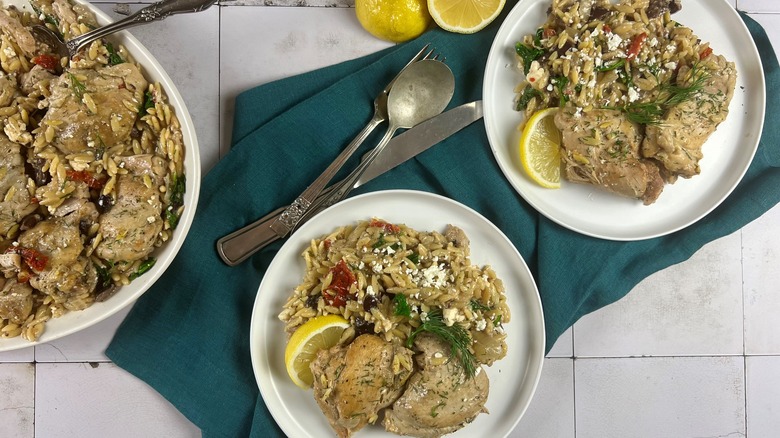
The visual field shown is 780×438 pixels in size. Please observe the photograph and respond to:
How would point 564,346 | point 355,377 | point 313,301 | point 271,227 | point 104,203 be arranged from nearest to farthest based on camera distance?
point 104,203, point 355,377, point 313,301, point 271,227, point 564,346

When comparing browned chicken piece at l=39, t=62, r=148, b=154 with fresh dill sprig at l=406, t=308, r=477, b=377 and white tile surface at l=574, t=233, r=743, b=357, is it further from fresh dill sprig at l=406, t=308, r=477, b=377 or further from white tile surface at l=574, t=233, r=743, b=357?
white tile surface at l=574, t=233, r=743, b=357

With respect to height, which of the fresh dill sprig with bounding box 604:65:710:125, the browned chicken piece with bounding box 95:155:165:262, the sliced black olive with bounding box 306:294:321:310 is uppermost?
the browned chicken piece with bounding box 95:155:165:262

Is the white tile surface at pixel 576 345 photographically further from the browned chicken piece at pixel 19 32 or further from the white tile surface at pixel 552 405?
the browned chicken piece at pixel 19 32

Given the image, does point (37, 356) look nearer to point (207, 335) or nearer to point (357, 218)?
point (207, 335)

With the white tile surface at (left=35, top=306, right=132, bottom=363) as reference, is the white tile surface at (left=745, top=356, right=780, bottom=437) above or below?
below

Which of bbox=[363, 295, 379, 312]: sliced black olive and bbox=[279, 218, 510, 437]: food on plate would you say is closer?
bbox=[279, 218, 510, 437]: food on plate

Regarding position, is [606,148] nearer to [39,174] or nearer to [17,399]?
[39,174]

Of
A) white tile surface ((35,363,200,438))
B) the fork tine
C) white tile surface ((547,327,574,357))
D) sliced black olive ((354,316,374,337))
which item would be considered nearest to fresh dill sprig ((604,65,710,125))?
the fork tine

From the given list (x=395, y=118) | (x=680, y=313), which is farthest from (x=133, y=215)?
(x=680, y=313)
